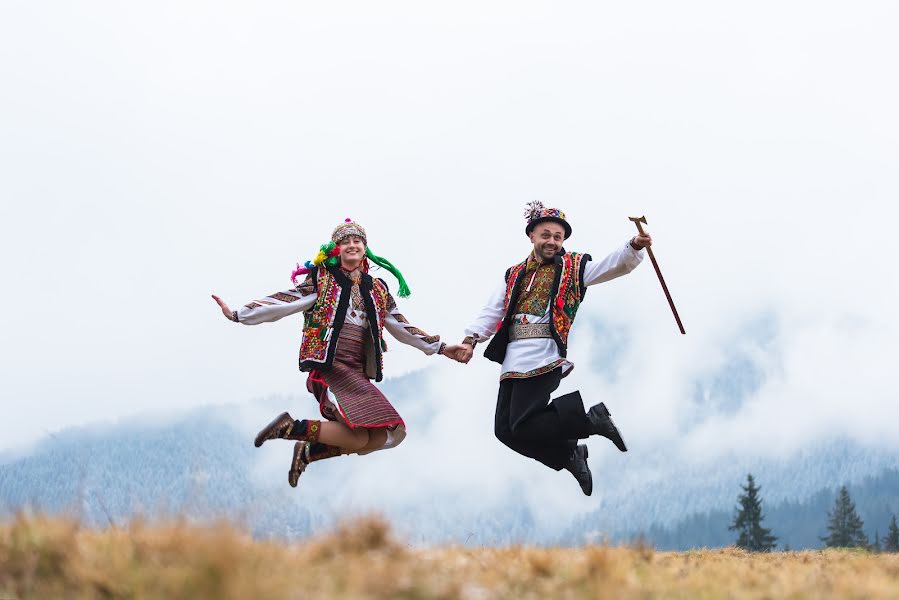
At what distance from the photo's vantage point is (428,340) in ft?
23.9

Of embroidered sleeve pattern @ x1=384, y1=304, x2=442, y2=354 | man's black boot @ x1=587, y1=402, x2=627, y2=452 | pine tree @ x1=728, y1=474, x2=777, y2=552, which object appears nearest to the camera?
man's black boot @ x1=587, y1=402, x2=627, y2=452

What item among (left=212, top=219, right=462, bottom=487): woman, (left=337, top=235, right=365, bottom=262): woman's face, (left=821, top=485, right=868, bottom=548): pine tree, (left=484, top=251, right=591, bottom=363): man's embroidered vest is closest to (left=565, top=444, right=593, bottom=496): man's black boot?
(left=484, top=251, right=591, bottom=363): man's embroidered vest

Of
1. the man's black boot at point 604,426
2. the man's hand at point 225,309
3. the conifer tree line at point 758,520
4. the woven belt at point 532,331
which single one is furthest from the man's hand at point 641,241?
the conifer tree line at point 758,520

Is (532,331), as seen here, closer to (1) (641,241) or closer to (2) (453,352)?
(2) (453,352)

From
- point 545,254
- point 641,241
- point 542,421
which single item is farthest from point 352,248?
point 641,241

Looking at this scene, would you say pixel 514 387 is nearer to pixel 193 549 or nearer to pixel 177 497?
pixel 177 497

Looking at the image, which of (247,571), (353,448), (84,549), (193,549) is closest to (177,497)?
(84,549)

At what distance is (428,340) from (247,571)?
4.93m

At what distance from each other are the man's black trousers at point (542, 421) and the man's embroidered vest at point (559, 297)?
304mm

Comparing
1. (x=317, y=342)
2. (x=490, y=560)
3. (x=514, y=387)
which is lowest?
(x=490, y=560)

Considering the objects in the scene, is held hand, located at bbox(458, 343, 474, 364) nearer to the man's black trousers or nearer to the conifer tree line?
the man's black trousers

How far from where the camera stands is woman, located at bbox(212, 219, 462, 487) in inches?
262

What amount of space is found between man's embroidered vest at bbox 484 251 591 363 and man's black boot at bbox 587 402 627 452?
0.54 metres

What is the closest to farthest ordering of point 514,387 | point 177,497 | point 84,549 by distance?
1. point 84,549
2. point 177,497
3. point 514,387
